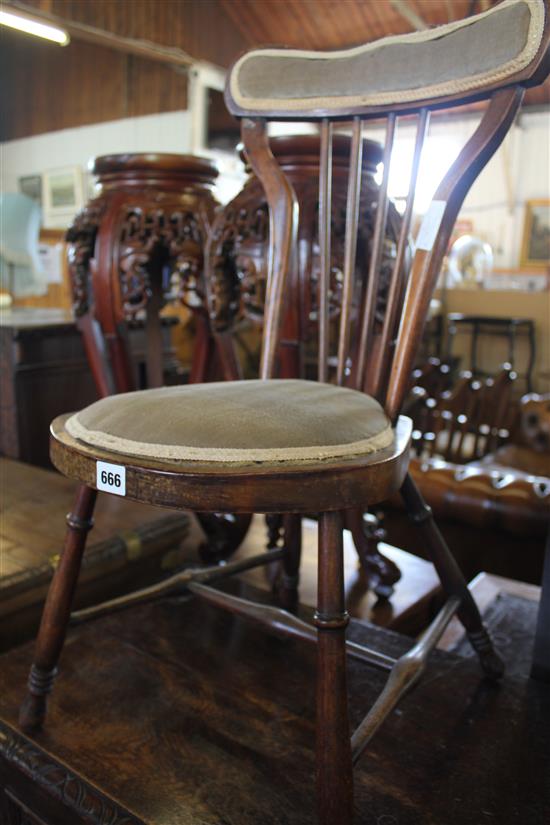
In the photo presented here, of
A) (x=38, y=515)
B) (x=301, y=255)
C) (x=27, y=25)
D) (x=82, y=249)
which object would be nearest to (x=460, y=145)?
(x=27, y=25)

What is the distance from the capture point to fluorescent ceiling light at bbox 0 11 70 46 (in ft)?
6.07

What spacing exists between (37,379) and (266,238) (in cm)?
96

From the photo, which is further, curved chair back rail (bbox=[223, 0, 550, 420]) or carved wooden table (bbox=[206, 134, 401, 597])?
carved wooden table (bbox=[206, 134, 401, 597])

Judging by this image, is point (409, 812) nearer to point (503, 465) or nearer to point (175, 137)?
point (503, 465)

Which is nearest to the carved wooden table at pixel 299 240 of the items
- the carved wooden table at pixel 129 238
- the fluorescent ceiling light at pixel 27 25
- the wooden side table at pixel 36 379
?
the carved wooden table at pixel 129 238

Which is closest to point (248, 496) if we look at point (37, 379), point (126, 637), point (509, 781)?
point (509, 781)

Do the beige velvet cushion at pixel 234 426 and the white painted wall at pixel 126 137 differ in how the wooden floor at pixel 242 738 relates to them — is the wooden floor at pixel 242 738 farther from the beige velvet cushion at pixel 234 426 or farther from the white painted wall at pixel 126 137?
the white painted wall at pixel 126 137

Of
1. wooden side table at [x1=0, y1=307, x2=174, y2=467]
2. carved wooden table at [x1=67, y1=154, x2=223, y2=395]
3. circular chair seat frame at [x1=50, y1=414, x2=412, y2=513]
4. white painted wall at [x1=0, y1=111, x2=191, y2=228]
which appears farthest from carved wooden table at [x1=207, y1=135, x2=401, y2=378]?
white painted wall at [x1=0, y1=111, x2=191, y2=228]

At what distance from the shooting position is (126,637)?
1.14m

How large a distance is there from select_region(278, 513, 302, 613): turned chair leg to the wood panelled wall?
0.76 meters

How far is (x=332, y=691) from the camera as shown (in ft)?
2.08

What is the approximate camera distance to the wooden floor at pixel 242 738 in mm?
770

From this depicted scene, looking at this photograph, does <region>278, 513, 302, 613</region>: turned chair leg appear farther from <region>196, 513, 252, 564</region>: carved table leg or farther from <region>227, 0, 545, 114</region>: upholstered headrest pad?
<region>227, 0, 545, 114</region>: upholstered headrest pad

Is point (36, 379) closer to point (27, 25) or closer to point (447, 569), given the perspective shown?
point (27, 25)
